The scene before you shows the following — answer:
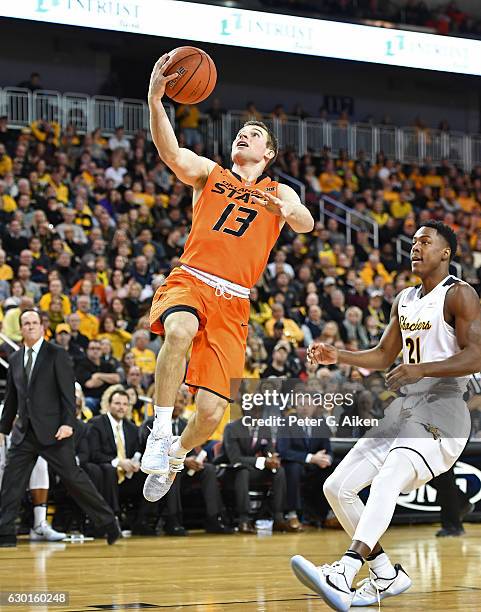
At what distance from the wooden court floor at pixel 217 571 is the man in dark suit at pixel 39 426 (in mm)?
392

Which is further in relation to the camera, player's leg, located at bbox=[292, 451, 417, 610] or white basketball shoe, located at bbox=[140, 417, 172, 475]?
white basketball shoe, located at bbox=[140, 417, 172, 475]

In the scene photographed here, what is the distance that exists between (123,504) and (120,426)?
90cm

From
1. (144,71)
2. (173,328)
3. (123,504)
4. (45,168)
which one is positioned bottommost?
(123,504)

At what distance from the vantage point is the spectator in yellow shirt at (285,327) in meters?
15.1

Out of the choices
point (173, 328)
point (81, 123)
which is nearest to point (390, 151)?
point (81, 123)

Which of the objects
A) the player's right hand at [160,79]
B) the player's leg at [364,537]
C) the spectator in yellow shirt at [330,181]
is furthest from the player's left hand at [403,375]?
the spectator in yellow shirt at [330,181]

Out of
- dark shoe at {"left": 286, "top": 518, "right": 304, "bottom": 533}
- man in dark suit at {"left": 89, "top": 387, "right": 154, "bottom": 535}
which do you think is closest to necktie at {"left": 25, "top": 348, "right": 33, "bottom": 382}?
man in dark suit at {"left": 89, "top": 387, "right": 154, "bottom": 535}

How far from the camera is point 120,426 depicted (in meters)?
11.6

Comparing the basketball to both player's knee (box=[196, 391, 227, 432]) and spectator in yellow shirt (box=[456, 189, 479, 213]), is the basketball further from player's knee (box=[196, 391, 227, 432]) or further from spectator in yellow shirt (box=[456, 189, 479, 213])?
spectator in yellow shirt (box=[456, 189, 479, 213])

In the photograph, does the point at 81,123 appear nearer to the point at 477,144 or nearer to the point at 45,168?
the point at 45,168

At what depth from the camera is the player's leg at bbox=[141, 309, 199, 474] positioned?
6098 millimetres

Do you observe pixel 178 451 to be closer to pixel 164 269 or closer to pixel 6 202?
pixel 164 269

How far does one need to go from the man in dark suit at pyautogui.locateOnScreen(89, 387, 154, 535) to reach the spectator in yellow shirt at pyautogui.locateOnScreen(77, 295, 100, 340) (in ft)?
7.41

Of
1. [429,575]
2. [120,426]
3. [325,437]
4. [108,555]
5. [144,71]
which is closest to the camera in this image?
[429,575]
